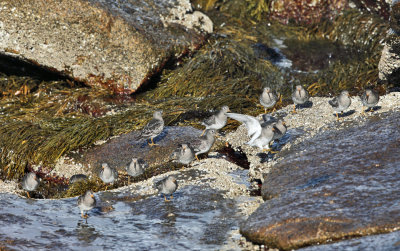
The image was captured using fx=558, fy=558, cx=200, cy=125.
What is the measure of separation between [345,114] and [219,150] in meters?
1.95

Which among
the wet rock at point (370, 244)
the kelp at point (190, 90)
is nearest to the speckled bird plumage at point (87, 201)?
the kelp at point (190, 90)

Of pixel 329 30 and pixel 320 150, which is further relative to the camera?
pixel 329 30

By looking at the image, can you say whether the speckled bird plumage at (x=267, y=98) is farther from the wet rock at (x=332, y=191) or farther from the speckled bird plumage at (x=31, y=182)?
the speckled bird plumage at (x=31, y=182)

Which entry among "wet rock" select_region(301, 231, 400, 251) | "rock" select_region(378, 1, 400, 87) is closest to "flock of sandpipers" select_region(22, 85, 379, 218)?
"rock" select_region(378, 1, 400, 87)

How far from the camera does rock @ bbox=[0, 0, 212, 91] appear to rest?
9.72m

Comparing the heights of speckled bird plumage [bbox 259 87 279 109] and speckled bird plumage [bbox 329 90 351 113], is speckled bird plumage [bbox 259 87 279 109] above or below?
above

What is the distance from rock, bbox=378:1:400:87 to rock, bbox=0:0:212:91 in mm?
3838

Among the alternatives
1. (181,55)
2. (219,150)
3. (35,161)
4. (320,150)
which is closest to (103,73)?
(181,55)

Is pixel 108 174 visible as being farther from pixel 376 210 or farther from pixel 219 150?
pixel 376 210

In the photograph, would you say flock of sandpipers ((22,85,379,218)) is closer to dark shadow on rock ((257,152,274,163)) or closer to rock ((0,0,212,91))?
dark shadow on rock ((257,152,274,163))

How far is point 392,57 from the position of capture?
9.06 m

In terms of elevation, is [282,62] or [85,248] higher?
[282,62]

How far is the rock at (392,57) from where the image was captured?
8.53 m

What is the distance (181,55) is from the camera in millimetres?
10859
